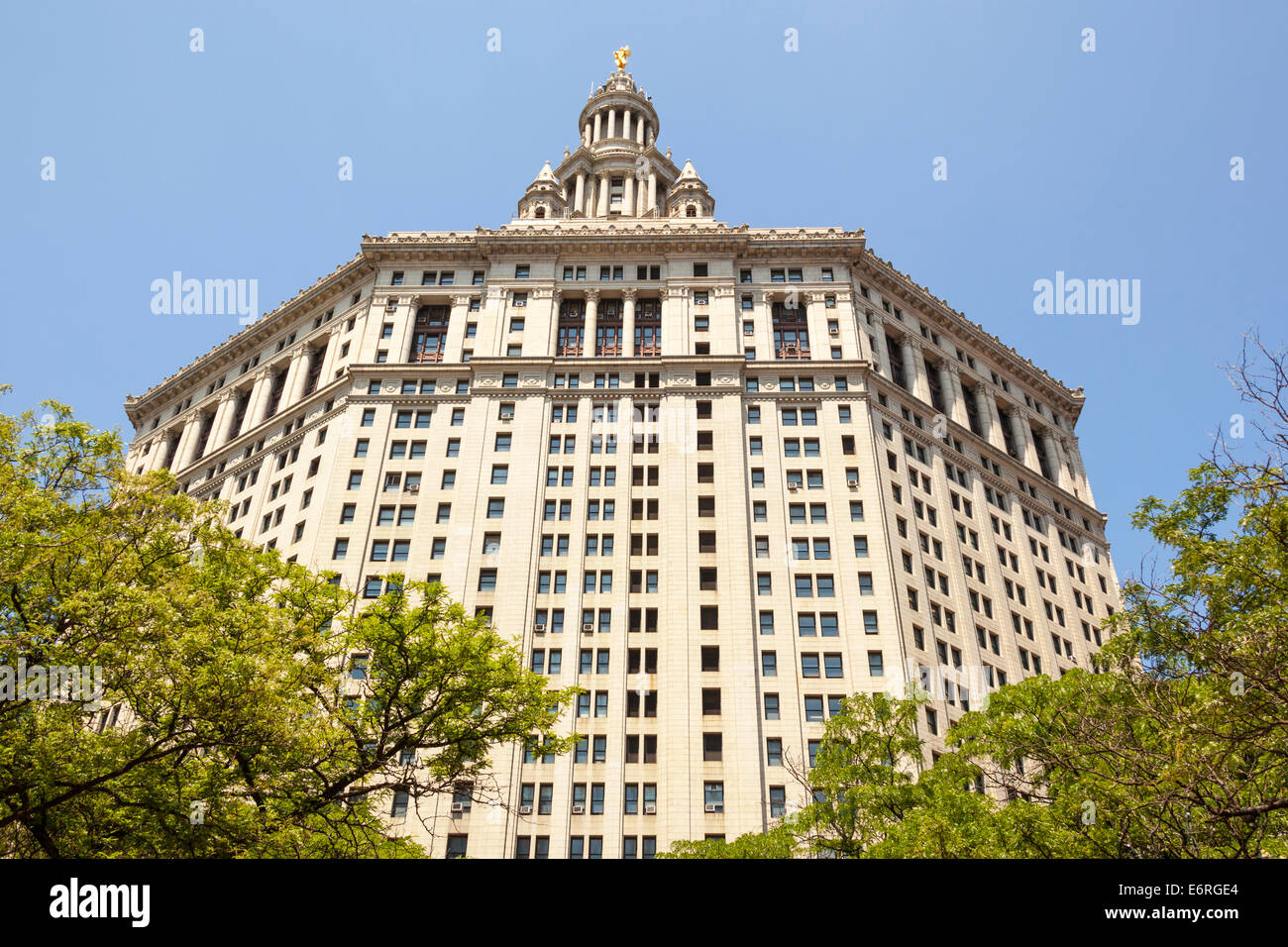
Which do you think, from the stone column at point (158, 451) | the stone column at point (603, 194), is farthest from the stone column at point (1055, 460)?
the stone column at point (158, 451)

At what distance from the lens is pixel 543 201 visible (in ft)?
298

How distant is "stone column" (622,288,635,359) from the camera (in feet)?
247

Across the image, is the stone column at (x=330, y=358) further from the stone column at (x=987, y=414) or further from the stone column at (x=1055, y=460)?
the stone column at (x=1055, y=460)

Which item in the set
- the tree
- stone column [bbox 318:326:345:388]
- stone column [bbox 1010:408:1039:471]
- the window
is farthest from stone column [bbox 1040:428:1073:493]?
the tree

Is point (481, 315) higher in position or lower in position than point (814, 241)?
lower

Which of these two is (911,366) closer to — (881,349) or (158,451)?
(881,349)

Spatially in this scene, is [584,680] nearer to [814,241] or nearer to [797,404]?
[797,404]

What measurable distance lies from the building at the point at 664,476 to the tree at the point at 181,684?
25663mm

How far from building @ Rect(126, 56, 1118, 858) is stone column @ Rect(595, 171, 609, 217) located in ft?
4.04

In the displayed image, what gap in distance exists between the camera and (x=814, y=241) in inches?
3157

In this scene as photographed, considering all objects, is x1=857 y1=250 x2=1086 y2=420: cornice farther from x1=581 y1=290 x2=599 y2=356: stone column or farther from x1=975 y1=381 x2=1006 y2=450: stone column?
x1=581 y1=290 x2=599 y2=356: stone column

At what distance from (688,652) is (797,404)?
77.0ft

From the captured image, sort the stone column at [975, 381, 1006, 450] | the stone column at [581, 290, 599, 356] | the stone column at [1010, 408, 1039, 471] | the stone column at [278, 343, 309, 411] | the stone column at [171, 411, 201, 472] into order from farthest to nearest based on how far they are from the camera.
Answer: the stone column at [171, 411, 201, 472] → the stone column at [1010, 408, 1039, 471] → the stone column at [975, 381, 1006, 450] → the stone column at [278, 343, 309, 411] → the stone column at [581, 290, 599, 356]

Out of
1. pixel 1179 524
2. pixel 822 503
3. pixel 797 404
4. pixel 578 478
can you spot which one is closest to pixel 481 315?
Answer: pixel 578 478
